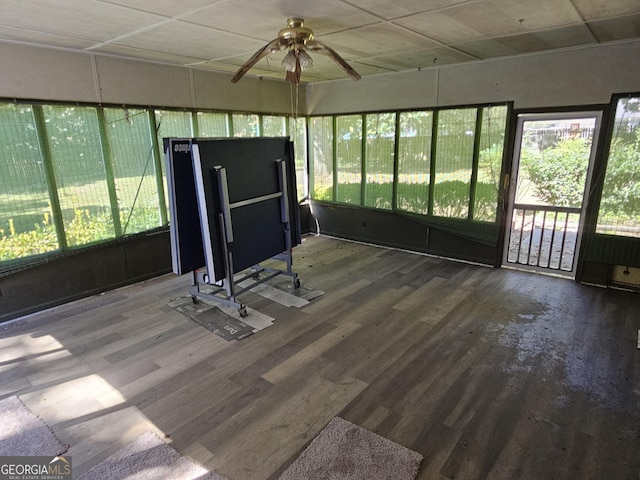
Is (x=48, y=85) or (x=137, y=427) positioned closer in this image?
(x=137, y=427)

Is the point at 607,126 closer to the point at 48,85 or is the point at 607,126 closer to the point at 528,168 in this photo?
the point at 528,168

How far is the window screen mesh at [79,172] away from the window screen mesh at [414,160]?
4023 millimetres

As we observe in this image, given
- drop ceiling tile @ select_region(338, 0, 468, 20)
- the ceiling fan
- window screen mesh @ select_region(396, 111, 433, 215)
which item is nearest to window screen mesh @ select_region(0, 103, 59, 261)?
the ceiling fan

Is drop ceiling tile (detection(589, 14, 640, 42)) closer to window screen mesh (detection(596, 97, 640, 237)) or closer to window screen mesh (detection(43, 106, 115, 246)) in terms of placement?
window screen mesh (detection(596, 97, 640, 237))

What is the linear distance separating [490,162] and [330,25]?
2.94m

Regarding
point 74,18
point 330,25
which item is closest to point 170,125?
point 74,18

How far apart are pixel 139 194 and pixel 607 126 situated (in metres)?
5.41

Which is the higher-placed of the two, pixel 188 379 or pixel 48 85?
pixel 48 85

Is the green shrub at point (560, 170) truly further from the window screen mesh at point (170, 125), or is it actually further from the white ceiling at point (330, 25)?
the window screen mesh at point (170, 125)

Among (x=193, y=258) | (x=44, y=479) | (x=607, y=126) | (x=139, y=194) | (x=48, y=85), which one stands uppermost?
(x=48, y=85)

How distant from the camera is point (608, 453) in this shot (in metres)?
2.11

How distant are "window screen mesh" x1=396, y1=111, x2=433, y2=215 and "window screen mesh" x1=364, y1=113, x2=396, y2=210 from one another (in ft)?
0.53

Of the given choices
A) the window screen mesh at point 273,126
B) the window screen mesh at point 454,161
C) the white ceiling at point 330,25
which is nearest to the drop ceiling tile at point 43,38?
the white ceiling at point 330,25

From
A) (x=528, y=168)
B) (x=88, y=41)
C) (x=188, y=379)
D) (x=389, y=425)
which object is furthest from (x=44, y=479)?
(x=528, y=168)
